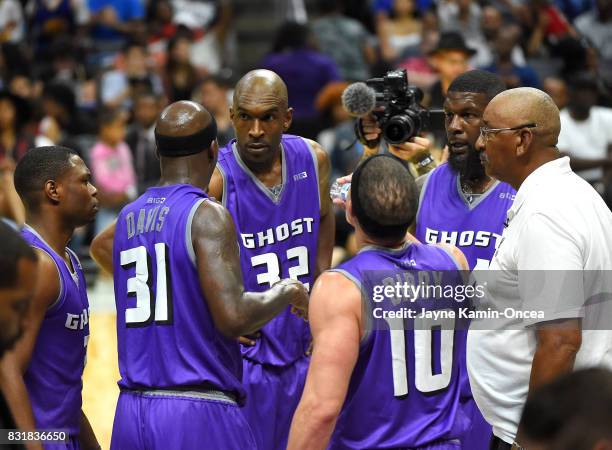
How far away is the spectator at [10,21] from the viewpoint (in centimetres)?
1410

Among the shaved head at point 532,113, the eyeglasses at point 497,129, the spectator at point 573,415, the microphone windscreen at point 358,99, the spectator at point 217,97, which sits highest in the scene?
the spectator at point 217,97

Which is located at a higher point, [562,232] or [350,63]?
[350,63]

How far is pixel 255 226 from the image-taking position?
18.7ft

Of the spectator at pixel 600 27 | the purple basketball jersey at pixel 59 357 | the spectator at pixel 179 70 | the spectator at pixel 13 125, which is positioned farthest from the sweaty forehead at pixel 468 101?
the spectator at pixel 600 27

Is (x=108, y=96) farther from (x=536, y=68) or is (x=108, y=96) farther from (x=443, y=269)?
(x=443, y=269)

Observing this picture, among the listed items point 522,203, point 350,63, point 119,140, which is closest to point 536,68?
point 350,63

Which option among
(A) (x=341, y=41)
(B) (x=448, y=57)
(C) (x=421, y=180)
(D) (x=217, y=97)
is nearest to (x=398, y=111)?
(C) (x=421, y=180)

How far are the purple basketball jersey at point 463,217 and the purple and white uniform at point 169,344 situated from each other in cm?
142

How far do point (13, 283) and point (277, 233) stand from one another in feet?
9.35

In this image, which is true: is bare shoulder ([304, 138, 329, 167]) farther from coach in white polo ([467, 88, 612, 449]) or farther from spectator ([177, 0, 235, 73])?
spectator ([177, 0, 235, 73])

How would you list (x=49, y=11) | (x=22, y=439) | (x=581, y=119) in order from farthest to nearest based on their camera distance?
(x=49, y=11) → (x=581, y=119) → (x=22, y=439)

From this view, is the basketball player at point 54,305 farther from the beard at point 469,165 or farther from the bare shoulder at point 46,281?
the beard at point 469,165

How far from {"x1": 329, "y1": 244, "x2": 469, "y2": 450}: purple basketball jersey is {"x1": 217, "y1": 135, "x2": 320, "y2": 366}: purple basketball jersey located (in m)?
1.47

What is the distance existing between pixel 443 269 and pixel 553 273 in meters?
0.42
